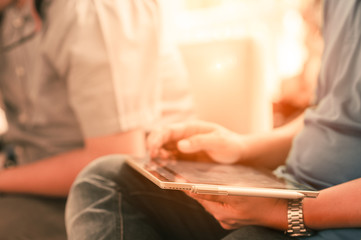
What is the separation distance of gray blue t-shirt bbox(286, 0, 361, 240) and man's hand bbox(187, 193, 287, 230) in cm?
12

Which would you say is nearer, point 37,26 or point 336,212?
point 336,212

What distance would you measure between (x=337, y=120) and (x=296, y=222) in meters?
0.21

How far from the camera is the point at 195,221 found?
1.69 ft

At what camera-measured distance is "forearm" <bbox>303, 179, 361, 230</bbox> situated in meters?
0.39

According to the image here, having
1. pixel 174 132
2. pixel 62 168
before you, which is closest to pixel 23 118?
pixel 62 168

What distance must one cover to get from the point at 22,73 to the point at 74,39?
244 millimetres

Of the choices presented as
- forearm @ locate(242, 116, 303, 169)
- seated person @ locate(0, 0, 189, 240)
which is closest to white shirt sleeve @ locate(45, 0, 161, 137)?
seated person @ locate(0, 0, 189, 240)

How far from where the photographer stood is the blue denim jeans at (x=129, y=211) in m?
0.50

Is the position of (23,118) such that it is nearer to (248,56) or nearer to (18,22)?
(18,22)

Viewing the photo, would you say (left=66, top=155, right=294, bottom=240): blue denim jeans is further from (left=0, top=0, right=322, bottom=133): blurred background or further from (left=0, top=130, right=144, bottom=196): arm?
(left=0, top=0, right=322, bottom=133): blurred background

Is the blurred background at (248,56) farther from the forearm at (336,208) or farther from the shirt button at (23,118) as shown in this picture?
the forearm at (336,208)

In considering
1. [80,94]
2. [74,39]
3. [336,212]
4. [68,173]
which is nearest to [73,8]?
[74,39]

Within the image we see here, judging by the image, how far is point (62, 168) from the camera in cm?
78

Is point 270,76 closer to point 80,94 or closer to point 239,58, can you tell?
point 239,58
